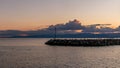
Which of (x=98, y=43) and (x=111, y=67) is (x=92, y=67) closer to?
(x=111, y=67)

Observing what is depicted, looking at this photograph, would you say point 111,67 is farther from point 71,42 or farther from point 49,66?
point 71,42

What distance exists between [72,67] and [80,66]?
2300mm

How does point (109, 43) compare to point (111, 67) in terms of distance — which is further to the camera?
point (109, 43)

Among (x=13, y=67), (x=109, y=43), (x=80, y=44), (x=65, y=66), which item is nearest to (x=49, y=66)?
(x=65, y=66)

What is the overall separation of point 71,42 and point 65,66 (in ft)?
264

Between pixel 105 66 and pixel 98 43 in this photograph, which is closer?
pixel 105 66

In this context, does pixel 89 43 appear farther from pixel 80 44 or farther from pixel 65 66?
pixel 65 66

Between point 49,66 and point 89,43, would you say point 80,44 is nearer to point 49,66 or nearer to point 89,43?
point 89,43

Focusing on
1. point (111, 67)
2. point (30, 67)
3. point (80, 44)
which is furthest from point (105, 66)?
point (80, 44)

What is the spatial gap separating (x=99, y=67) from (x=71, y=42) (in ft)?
266

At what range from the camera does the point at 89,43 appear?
119 meters

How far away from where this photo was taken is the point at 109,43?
12450cm

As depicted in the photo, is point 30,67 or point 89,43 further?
point 89,43

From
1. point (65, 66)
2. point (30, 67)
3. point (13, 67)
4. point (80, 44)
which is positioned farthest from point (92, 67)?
point (80, 44)
